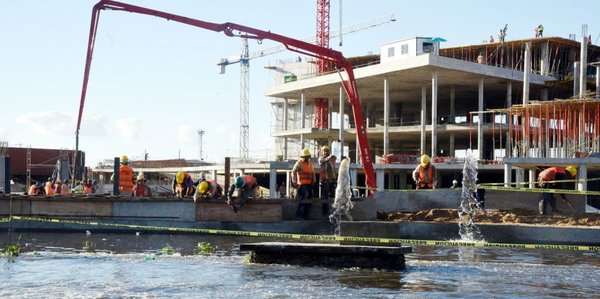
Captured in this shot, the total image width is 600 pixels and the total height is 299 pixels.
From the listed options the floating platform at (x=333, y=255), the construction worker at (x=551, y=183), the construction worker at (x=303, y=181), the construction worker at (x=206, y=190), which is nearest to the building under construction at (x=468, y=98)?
the construction worker at (x=551, y=183)

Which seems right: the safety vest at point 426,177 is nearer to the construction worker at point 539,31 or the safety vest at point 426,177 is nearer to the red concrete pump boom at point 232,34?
the red concrete pump boom at point 232,34

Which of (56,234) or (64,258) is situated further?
(56,234)

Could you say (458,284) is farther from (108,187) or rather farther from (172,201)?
(108,187)

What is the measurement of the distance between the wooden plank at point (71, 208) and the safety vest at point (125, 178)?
7.38 ft

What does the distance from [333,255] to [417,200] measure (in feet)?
30.7

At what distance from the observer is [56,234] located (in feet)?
74.2

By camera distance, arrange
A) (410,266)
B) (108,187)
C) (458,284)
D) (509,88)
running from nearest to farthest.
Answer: (458,284)
(410,266)
(509,88)
(108,187)

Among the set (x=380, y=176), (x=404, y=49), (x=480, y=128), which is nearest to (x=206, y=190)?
(x=380, y=176)

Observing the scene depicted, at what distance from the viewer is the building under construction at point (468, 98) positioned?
135 ft

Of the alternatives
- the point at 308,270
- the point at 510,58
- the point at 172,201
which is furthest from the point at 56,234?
the point at 510,58

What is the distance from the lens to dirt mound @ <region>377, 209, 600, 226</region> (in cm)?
2047

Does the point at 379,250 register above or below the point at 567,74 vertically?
below

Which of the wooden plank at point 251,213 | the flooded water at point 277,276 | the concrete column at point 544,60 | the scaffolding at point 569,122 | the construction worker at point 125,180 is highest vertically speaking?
the concrete column at point 544,60

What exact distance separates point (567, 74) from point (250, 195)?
1593 inches
